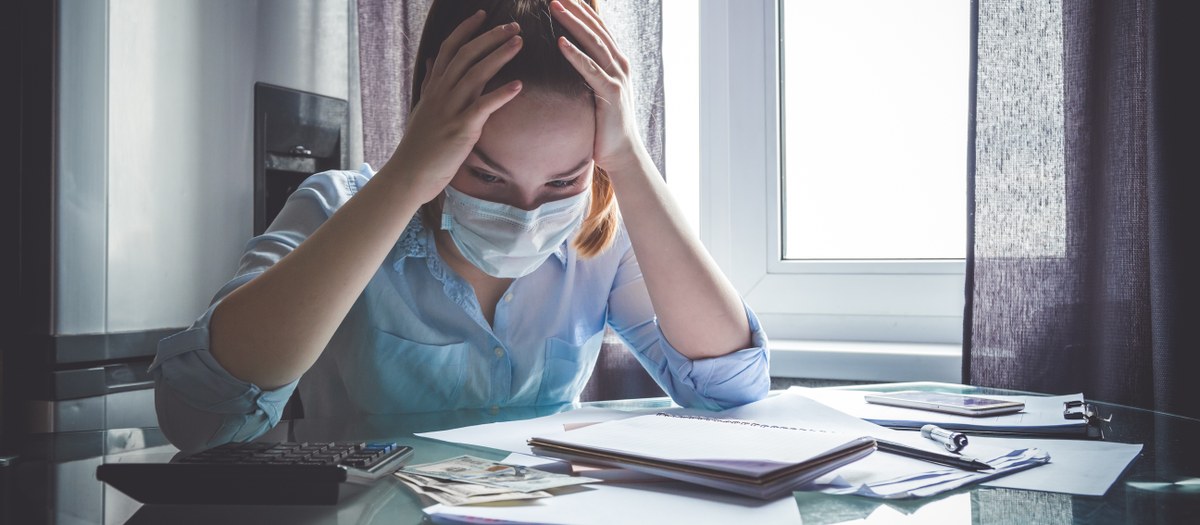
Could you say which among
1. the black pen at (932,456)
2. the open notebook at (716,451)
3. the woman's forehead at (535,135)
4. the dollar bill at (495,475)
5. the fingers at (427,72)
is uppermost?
the fingers at (427,72)

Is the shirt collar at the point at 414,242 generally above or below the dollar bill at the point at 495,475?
above

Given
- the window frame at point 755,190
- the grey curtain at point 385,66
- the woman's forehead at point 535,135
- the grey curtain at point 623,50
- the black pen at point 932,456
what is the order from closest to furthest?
1. the black pen at point 932,456
2. the woman's forehead at point 535,135
3. the grey curtain at point 623,50
4. the window frame at point 755,190
5. the grey curtain at point 385,66

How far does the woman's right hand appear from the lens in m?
0.87

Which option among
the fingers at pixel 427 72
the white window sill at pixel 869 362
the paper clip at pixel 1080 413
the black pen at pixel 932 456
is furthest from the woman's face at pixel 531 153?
the white window sill at pixel 869 362

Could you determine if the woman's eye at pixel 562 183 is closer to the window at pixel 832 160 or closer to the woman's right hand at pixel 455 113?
the woman's right hand at pixel 455 113

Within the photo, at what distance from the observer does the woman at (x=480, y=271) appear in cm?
82

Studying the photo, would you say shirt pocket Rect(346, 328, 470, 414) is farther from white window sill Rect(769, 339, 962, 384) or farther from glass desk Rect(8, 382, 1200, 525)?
white window sill Rect(769, 339, 962, 384)

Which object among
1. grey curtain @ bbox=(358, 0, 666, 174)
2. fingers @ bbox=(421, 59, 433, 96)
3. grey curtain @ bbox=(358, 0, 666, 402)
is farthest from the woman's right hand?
grey curtain @ bbox=(358, 0, 666, 174)

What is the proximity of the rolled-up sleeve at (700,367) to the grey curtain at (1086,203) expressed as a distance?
1.90ft

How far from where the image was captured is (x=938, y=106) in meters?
1.71

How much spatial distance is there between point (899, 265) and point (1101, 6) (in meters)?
0.61

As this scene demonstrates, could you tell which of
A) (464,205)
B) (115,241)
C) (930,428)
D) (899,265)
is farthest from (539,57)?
(899,265)

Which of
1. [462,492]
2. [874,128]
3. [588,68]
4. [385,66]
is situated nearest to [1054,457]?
[462,492]

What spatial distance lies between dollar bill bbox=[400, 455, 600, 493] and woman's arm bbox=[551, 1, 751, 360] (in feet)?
1.40
